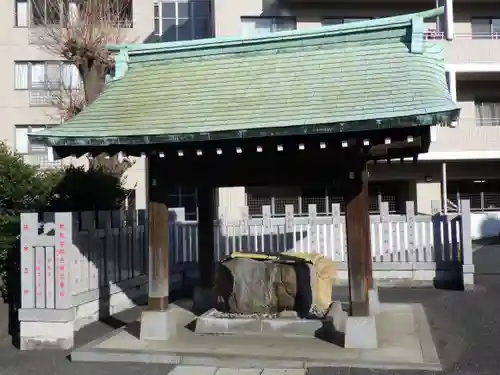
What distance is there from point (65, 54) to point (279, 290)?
33.0 ft

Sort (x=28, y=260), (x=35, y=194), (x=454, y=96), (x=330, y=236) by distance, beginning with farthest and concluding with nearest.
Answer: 1. (x=454, y=96)
2. (x=330, y=236)
3. (x=35, y=194)
4. (x=28, y=260)

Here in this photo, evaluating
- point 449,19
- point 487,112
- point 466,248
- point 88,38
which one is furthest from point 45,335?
point 487,112

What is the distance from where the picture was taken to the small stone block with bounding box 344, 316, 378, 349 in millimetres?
7328

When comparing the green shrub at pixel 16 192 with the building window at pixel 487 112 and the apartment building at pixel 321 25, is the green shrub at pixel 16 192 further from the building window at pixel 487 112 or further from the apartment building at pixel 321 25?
the building window at pixel 487 112

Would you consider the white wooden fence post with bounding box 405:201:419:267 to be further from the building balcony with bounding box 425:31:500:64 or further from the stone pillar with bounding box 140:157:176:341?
the building balcony with bounding box 425:31:500:64

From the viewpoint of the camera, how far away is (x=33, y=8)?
2373cm

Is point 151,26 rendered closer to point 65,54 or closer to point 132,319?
point 65,54

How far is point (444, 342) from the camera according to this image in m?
7.99

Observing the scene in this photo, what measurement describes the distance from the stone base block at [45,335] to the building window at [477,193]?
1788cm

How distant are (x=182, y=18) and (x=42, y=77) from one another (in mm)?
6235

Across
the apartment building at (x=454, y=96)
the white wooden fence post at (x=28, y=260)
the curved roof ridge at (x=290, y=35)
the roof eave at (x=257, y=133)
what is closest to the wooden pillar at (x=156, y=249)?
the roof eave at (x=257, y=133)

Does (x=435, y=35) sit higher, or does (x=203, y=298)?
(x=435, y=35)

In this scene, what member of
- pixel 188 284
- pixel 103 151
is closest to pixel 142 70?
pixel 103 151

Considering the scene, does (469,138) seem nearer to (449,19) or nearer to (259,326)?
(449,19)
